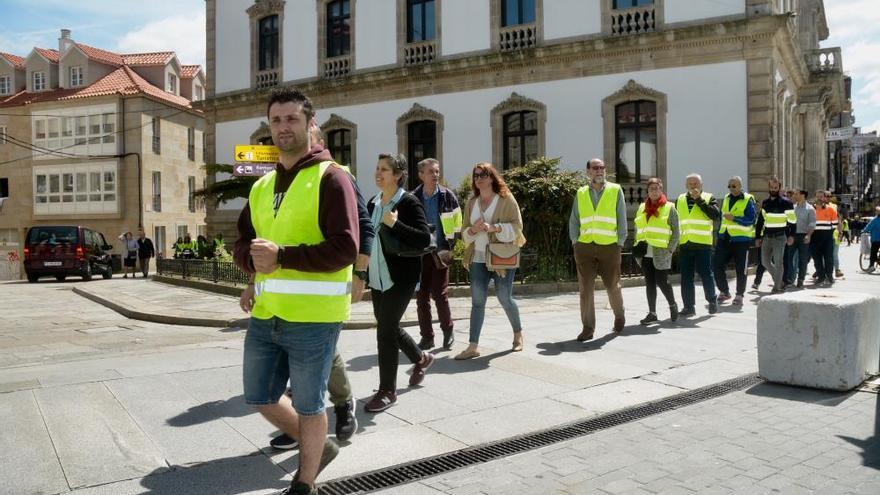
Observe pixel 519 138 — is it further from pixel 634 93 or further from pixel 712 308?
pixel 712 308

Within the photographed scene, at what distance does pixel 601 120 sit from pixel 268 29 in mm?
14155

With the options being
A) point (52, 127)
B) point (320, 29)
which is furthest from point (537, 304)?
point (52, 127)

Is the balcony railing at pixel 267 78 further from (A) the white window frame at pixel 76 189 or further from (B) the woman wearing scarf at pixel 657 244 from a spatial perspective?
(B) the woman wearing scarf at pixel 657 244

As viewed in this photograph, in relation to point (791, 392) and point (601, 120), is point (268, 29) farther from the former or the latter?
point (791, 392)

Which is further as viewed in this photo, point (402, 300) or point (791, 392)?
point (791, 392)

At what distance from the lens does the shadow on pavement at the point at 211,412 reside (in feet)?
16.0

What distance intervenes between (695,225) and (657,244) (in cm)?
105

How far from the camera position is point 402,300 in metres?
5.20

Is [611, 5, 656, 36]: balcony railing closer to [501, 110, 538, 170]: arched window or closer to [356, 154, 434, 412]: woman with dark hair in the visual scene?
[501, 110, 538, 170]: arched window

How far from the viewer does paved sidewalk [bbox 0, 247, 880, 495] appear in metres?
4.00

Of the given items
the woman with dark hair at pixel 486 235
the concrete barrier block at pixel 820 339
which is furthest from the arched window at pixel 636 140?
the concrete barrier block at pixel 820 339

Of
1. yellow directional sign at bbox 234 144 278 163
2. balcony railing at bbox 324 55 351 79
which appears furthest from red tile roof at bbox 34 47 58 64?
yellow directional sign at bbox 234 144 278 163

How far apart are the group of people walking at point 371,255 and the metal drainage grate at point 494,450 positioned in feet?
1.24

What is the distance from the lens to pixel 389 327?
202 inches
